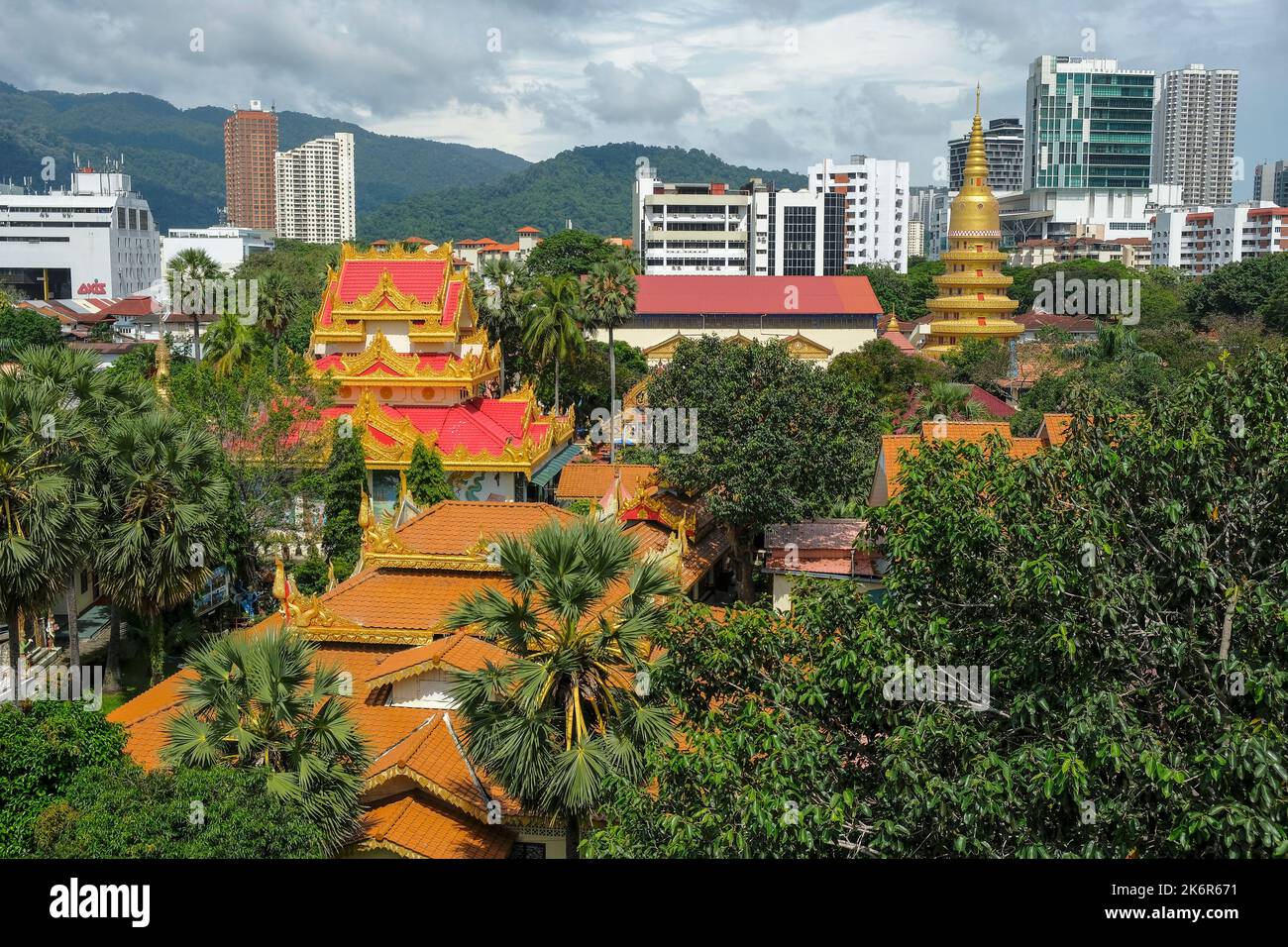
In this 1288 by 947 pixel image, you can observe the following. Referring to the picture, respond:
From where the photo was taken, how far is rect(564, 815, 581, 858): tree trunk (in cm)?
1554

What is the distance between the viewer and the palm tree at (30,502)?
19.9 m

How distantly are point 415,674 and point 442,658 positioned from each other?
24.9 inches

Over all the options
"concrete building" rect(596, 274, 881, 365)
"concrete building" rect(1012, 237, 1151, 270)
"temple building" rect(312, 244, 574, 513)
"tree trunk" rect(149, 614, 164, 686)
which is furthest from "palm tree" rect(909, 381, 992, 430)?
"concrete building" rect(1012, 237, 1151, 270)

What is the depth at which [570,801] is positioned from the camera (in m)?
14.6

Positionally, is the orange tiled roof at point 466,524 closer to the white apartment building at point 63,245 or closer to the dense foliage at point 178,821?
the dense foliage at point 178,821

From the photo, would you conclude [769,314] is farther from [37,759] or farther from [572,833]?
[37,759]

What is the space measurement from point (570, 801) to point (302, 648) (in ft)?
13.2

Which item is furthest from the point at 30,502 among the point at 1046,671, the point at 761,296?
the point at 761,296

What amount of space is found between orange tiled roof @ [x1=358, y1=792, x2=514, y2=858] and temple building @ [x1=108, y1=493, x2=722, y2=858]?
18mm

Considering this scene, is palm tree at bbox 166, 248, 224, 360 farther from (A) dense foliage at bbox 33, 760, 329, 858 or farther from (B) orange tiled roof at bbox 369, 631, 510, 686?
(A) dense foliage at bbox 33, 760, 329, 858

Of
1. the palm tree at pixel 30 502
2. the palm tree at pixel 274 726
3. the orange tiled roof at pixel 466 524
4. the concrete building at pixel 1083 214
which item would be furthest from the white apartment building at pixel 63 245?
the palm tree at pixel 274 726

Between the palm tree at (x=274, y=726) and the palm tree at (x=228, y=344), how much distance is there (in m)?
29.3
